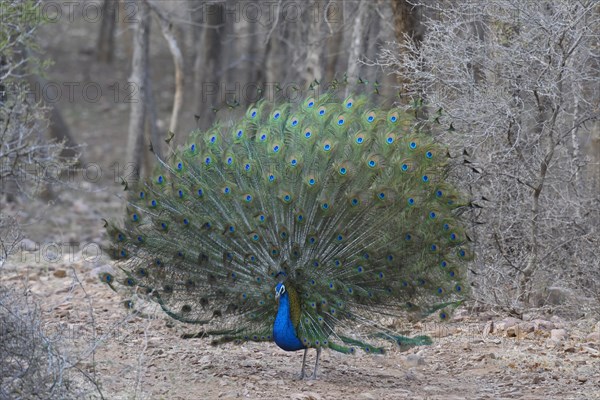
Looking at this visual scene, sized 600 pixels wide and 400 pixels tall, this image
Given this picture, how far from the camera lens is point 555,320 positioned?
34.4ft

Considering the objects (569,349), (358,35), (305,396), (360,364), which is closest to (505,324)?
(569,349)

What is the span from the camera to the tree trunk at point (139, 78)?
59.7 ft

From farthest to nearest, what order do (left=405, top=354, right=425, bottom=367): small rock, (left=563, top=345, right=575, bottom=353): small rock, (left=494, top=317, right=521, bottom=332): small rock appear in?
(left=494, top=317, right=521, bottom=332): small rock
(left=563, top=345, right=575, bottom=353): small rock
(left=405, top=354, right=425, bottom=367): small rock

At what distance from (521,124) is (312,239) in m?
3.32

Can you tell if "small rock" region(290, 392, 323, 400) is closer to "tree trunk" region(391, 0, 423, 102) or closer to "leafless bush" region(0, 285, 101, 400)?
"leafless bush" region(0, 285, 101, 400)

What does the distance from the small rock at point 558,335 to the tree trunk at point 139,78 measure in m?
9.82

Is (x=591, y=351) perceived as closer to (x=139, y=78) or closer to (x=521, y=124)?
(x=521, y=124)

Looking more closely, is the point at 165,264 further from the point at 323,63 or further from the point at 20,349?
the point at 323,63

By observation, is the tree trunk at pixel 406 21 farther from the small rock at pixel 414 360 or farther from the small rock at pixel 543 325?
the small rock at pixel 414 360

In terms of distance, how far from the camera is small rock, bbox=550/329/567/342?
972 centimetres

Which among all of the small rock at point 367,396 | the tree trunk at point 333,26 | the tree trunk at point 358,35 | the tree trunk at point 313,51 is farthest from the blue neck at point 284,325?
the tree trunk at point 313,51

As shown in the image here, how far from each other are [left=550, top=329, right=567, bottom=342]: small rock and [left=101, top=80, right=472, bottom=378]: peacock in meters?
1.73

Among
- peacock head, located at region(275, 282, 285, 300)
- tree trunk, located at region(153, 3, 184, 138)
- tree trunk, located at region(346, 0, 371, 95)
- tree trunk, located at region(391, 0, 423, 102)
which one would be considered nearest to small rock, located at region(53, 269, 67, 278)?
tree trunk, located at region(153, 3, 184, 138)

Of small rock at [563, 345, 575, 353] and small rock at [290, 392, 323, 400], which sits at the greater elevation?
small rock at [563, 345, 575, 353]
